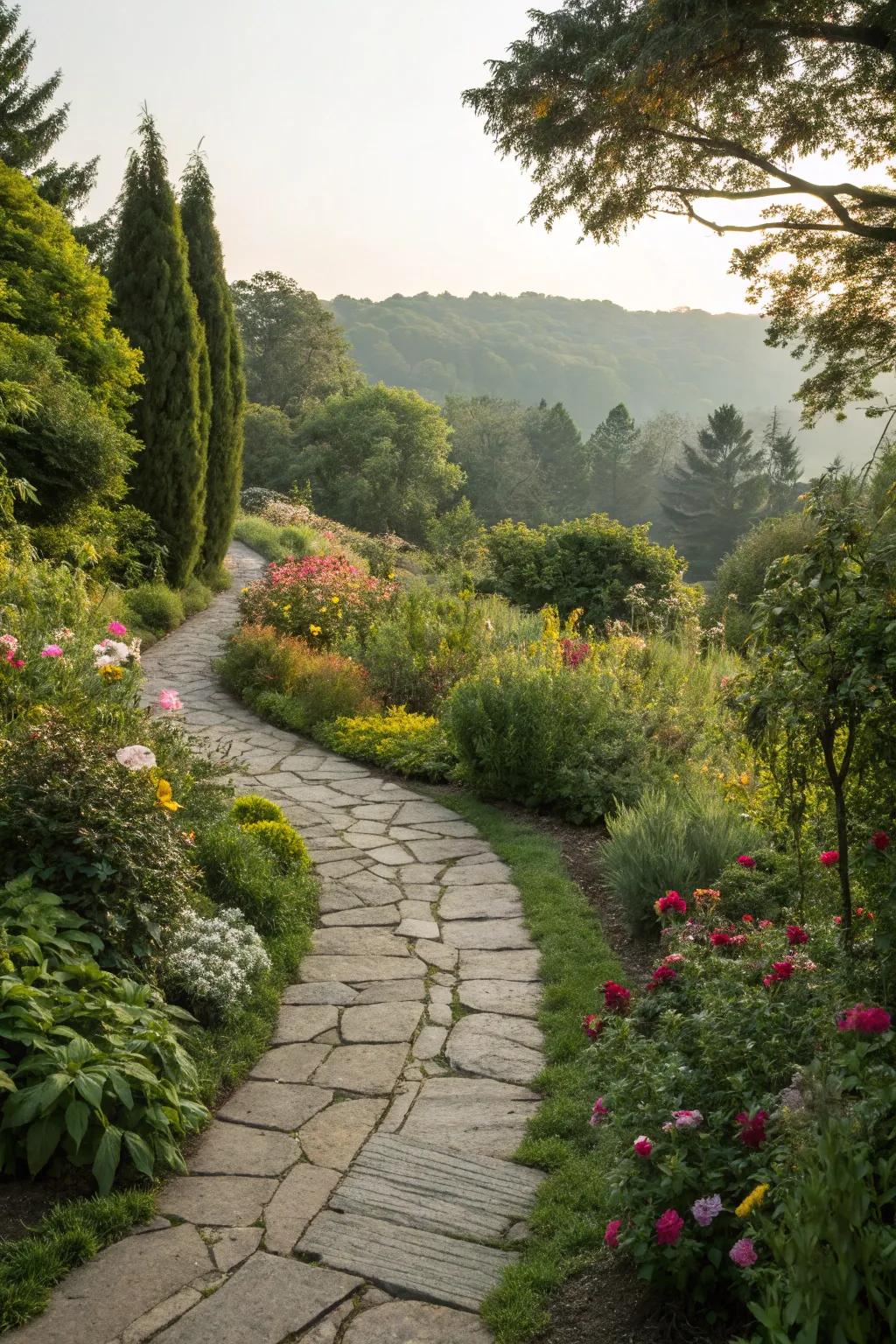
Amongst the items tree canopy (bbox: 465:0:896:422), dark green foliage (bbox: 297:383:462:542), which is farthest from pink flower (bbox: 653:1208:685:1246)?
dark green foliage (bbox: 297:383:462:542)

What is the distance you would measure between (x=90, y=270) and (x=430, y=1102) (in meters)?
11.2

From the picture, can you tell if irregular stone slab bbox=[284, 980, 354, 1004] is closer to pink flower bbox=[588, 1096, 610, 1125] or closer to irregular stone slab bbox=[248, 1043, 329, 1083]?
irregular stone slab bbox=[248, 1043, 329, 1083]

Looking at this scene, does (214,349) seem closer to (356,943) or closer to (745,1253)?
(356,943)

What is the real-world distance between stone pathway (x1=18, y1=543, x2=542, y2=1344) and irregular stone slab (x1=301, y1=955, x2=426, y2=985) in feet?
0.04

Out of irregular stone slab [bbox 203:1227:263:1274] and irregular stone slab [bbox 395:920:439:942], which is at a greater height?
irregular stone slab [bbox 395:920:439:942]

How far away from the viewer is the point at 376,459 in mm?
31562

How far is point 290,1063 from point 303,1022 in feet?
0.99

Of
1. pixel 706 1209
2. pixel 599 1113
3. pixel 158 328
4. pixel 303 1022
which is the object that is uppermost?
pixel 158 328

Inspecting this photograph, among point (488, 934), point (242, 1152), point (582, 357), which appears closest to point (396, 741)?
point (488, 934)

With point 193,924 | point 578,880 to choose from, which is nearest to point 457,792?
point 578,880

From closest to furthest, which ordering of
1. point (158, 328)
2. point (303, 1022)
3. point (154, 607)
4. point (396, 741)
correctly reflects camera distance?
point (303, 1022), point (396, 741), point (154, 607), point (158, 328)

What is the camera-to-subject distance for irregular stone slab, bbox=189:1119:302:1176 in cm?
283

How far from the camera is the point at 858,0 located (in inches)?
304

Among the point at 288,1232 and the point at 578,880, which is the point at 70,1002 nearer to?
the point at 288,1232
